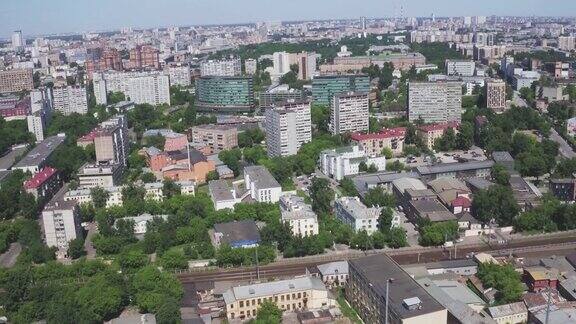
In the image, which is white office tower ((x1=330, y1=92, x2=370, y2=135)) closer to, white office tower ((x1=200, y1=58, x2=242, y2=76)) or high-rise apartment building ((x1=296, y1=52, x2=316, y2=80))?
high-rise apartment building ((x1=296, y1=52, x2=316, y2=80))

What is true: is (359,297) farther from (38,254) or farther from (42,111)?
(42,111)

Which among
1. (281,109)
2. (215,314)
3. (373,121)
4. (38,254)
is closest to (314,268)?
(215,314)

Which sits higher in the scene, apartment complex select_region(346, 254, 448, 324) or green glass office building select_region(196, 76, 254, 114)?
green glass office building select_region(196, 76, 254, 114)

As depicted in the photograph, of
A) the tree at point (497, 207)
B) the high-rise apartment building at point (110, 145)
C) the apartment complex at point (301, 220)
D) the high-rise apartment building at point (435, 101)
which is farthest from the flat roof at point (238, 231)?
the high-rise apartment building at point (435, 101)

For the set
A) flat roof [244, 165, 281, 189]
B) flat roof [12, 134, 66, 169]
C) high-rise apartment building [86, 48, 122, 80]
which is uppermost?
high-rise apartment building [86, 48, 122, 80]

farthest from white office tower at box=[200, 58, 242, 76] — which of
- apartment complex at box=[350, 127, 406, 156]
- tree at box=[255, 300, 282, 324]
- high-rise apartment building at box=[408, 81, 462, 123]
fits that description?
tree at box=[255, 300, 282, 324]

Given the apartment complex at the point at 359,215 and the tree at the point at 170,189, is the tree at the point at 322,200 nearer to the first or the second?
the apartment complex at the point at 359,215

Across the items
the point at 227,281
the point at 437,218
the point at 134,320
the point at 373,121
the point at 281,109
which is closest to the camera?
the point at 134,320
